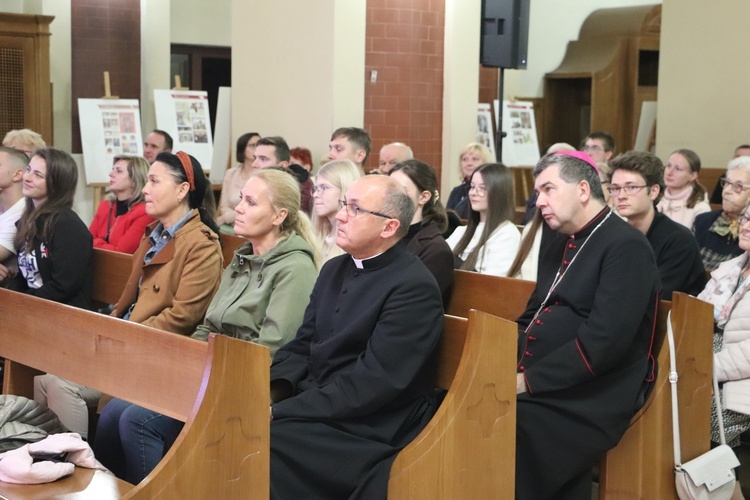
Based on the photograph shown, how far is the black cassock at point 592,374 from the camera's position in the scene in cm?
327

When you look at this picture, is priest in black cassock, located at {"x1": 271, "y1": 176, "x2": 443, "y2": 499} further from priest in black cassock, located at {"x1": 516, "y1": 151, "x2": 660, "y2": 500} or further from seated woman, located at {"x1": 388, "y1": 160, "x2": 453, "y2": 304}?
seated woman, located at {"x1": 388, "y1": 160, "x2": 453, "y2": 304}

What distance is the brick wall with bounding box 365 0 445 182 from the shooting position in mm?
8602

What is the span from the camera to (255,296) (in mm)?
3666

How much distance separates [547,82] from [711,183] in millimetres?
4601

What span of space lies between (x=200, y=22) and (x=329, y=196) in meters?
10.2

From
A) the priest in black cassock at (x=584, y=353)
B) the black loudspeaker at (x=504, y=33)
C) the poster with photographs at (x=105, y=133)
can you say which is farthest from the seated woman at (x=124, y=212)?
the poster with photographs at (x=105, y=133)

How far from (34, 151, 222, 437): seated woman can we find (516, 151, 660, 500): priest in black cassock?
4.58 ft

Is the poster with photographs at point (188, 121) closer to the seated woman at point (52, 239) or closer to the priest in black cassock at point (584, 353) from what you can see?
the seated woman at point (52, 239)

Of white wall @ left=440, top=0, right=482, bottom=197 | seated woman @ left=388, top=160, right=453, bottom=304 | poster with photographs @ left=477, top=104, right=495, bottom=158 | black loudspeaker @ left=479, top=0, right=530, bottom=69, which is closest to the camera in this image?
seated woman @ left=388, top=160, right=453, bottom=304

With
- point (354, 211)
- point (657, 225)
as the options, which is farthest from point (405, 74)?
point (354, 211)

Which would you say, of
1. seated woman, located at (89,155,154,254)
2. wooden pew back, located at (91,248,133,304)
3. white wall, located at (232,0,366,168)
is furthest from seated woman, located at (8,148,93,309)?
white wall, located at (232,0,366,168)

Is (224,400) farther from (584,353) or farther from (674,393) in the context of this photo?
(674,393)

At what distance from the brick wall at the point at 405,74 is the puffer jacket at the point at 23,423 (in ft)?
18.3

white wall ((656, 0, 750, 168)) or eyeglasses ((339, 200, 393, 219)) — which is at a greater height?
white wall ((656, 0, 750, 168))
